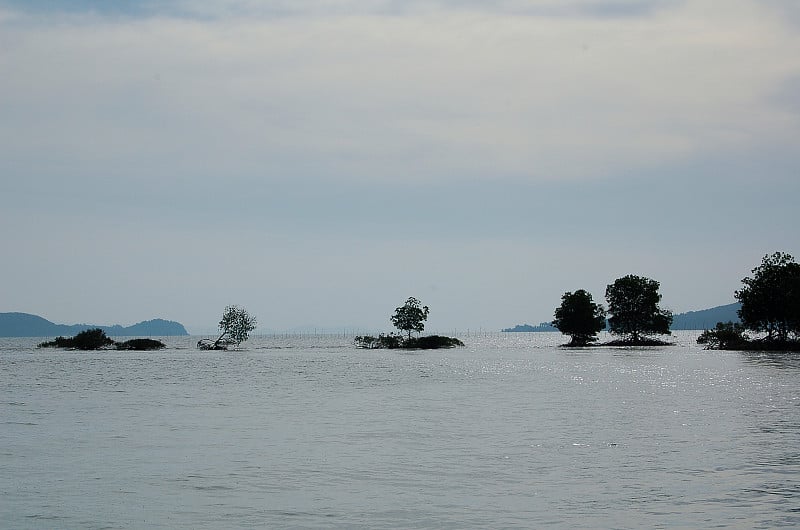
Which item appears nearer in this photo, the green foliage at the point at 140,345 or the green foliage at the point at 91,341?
the green foliage at the point at 140,345

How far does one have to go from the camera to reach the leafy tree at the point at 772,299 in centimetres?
12400

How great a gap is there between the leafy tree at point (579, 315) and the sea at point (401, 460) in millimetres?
125697

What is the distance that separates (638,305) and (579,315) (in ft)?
45.1

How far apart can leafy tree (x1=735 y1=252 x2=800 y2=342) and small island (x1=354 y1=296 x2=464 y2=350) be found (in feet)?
228

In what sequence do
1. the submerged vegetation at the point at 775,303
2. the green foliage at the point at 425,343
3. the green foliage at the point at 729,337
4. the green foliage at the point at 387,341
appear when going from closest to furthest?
the submerged vegetation at the point at 775,303
the green foliage at the point at 729,337
the green foliage at the point at 387,341
the green foliage at the point at 425,343

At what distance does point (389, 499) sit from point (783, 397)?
3959 centimetres

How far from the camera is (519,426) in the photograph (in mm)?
38281

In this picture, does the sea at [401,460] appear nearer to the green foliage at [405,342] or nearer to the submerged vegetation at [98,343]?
the submerged vegetation at [98,343]

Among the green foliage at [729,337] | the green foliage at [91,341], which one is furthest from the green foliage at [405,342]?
the green foliage at [729,337]

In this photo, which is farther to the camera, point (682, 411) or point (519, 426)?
point (682, 411)

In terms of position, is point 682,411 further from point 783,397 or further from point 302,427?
point 302,427

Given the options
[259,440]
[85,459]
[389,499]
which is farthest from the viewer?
[259,440]

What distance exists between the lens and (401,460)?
95.2ft

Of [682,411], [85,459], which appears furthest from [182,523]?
[682,411]
